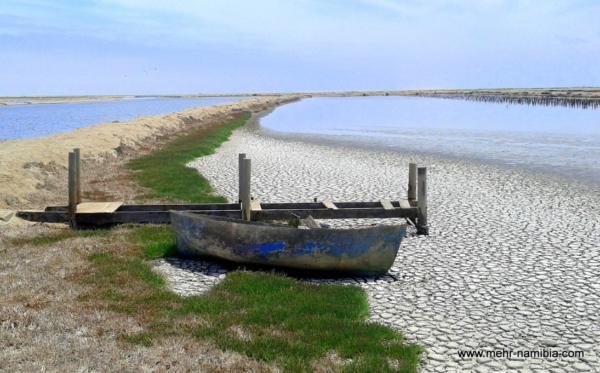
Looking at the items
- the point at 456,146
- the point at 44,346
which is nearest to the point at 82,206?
the point at 44,346

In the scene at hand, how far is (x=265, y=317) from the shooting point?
10594 mm

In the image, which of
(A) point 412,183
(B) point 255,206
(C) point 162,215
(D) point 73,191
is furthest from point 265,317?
(A) point 412,183

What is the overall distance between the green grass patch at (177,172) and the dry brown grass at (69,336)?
10237 mm

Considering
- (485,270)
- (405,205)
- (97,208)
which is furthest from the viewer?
(405,205)

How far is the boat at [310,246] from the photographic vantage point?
13273mm

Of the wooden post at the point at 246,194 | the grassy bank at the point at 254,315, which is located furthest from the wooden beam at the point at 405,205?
the grassy bank at the point at 254,315

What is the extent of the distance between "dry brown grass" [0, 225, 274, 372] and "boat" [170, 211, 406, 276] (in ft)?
10.6

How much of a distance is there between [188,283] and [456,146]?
3997 cm

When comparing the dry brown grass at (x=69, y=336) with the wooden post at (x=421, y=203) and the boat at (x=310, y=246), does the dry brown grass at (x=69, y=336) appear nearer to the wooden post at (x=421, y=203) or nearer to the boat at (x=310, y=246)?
the boat at (x=310, y=246)

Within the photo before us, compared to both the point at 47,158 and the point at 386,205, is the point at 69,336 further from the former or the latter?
the point at 47,158

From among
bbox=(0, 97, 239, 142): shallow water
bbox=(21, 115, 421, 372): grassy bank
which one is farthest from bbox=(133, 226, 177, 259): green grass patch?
bbox=(0, 97, 239, 142): shallow water

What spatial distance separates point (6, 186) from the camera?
76.1 feet

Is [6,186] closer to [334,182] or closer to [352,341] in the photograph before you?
[334,182]

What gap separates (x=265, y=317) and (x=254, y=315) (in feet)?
0.71
